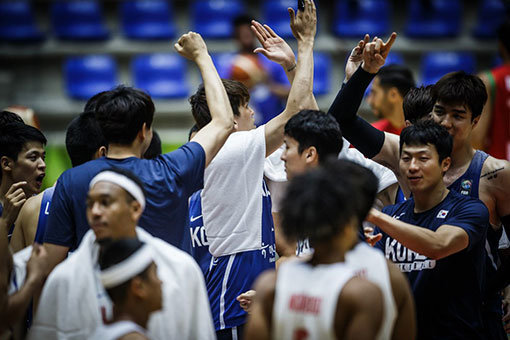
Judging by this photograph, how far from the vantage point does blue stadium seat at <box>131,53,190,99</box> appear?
12156 mm

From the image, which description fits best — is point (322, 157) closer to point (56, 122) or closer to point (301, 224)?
point (301, 224)

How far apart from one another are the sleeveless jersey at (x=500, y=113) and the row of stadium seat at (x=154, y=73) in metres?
4.62

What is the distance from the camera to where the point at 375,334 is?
270 centimetres

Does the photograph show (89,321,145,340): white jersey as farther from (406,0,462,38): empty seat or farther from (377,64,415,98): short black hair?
(406,0,462,38): empty seat

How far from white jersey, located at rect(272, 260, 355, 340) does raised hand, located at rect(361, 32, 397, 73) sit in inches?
77.1

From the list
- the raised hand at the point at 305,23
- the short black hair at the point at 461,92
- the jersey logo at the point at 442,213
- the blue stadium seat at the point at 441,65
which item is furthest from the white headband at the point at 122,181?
the blue stadium seat at the point at 441,65

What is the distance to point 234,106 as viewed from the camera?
4926mm

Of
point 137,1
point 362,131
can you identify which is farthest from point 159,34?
point 362,131

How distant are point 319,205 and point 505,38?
16.1 ft

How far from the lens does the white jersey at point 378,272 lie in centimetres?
279

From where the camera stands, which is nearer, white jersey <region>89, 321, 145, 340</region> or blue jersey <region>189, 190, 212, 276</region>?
white jersey <region>89, 321, 145, 340</region>

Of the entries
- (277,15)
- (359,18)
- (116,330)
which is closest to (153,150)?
(116,330)

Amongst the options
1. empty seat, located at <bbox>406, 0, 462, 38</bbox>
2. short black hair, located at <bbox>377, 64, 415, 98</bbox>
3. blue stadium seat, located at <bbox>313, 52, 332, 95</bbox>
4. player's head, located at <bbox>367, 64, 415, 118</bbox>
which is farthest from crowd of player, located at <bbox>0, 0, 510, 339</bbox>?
empty seat, located at <bbox>406, 0, 462, 38</bbox>

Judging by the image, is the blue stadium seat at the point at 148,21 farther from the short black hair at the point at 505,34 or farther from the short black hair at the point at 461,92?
the short black hair at the point at 461,92
